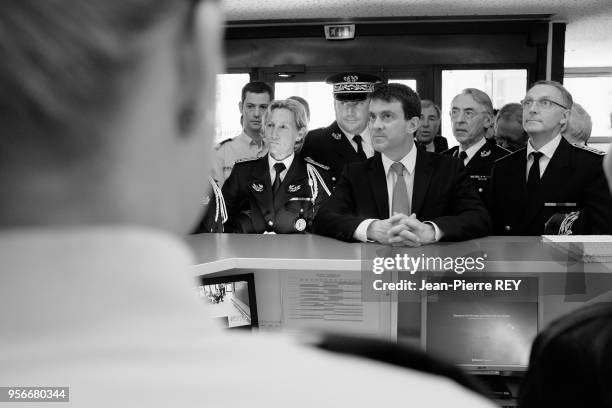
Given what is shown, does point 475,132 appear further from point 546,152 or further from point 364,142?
point 546,152

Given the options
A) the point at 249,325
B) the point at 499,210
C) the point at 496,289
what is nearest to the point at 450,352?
the point at 496,289

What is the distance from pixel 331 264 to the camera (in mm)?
2289

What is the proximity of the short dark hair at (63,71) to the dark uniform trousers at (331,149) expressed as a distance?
4277 mm

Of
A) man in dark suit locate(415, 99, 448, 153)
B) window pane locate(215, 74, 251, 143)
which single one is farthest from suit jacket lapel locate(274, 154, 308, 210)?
window pane locate(215, 74, 251, 143)

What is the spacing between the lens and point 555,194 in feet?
10.8

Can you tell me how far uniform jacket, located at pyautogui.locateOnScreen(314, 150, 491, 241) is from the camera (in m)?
3.05

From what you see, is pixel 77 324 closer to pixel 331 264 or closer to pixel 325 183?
pixel 331 264

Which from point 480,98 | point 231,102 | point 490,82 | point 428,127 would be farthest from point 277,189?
point 490,82

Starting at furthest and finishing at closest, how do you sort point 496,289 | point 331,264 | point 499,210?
1. point 499,210
2. point 496,289
3. point 331,264

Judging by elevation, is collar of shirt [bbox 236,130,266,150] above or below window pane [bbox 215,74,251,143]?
below

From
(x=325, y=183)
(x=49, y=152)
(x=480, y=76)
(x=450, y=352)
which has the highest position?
(x=480, y=76)

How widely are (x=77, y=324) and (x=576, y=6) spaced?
734cm

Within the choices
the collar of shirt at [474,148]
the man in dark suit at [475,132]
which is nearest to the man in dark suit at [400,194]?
the man in dark suit at [475,132]

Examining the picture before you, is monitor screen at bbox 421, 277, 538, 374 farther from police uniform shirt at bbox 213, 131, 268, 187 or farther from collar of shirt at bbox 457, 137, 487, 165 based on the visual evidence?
police uniform shirt at bbox 213, 131, 268, 187
